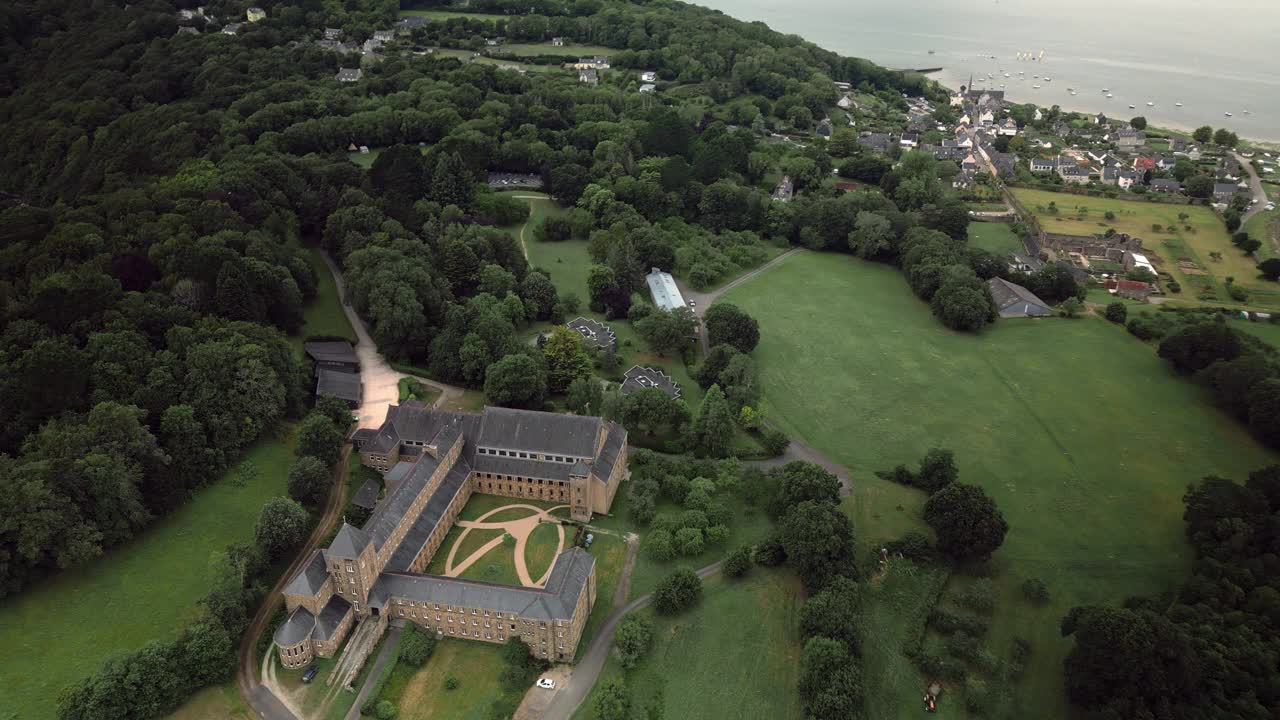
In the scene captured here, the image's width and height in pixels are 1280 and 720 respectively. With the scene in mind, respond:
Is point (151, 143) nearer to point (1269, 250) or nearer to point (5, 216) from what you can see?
point (5, 216)

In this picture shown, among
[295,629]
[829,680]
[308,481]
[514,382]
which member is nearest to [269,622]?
[295,629]

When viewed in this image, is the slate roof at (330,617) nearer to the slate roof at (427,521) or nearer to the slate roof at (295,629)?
the slate roof at (295,629)

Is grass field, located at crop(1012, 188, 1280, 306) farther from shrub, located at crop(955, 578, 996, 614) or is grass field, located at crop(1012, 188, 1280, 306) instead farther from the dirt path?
the dirt path

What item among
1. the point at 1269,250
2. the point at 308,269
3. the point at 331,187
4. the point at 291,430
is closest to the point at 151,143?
the point at 331,187

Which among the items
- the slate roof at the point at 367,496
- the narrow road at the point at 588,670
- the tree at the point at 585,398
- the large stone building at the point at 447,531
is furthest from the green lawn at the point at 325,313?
the narrow road at the point at 588,670

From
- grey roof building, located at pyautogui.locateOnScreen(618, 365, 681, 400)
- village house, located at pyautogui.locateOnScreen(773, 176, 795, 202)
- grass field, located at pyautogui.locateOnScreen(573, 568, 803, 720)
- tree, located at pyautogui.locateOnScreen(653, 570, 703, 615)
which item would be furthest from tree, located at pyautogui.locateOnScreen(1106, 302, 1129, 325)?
tree, located at pyautogui.locateOnScreen(653, 570, 703, 615)

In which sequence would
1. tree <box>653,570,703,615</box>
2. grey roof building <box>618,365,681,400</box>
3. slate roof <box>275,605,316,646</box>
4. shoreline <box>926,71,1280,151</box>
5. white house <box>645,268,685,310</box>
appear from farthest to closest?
shoreline <box>926,71,1280,151</box> < white house <box>645,268,685,310</box> < grey roof building <box>618,365,681,400</box> < tree <box>653,570,703,615</box> < slate roof <box>275,605,316,646</box>

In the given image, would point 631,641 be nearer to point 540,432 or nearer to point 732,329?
point 540,432
